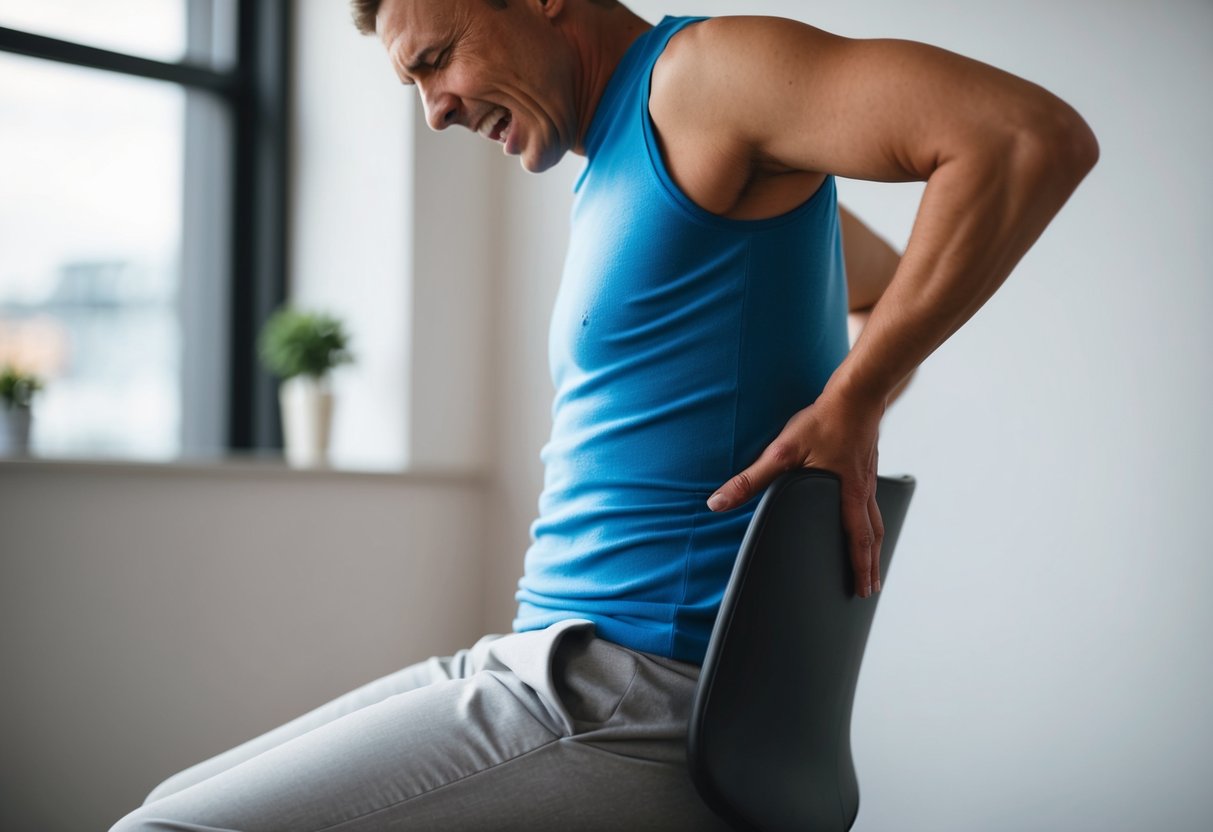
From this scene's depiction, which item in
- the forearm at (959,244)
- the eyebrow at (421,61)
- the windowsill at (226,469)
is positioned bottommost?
the windowsill at (226,469)

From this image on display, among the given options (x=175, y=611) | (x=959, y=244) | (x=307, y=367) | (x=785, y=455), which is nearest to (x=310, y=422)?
(x=307, y=367)

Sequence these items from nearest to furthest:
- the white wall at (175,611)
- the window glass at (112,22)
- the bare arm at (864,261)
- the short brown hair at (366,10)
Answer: the short brown hair at (366,10)
the bare arm at (864,261)
the white wall at (175,611)
the window glass at (112,22)

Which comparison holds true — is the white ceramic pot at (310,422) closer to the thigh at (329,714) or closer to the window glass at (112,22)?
the window glass at (112,22)

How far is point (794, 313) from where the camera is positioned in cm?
87

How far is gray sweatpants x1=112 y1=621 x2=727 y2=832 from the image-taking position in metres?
0.76

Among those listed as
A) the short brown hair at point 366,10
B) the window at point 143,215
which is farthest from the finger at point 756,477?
the window at point 143,215

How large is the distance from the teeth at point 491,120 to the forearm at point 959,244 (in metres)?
0.47

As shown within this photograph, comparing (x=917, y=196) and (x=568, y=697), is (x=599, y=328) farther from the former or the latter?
(x=917, y=196)

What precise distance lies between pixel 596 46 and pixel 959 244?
1.46 ft

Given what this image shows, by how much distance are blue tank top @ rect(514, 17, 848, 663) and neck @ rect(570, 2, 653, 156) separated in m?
0.11

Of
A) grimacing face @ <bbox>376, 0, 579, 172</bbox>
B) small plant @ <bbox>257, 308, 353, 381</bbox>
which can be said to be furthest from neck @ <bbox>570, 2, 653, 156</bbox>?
small plant @ <bbox>257, 308, 353, 381</bbox>

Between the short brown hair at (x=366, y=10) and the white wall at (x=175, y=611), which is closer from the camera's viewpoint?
A: the short brown hair at (x=366, y=10)

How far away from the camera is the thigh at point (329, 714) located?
101 centimetres

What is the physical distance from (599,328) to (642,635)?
0.85 feet
